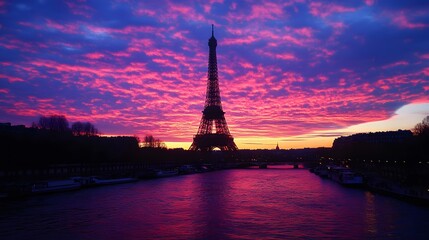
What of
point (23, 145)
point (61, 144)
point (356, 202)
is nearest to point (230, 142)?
point (61, 144)

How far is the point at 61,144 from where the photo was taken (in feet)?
173

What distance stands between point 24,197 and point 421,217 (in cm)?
2836

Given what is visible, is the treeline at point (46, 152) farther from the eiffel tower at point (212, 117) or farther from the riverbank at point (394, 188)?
the riverbank at point (394, 188)

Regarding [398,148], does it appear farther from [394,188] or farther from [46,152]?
[46,152]

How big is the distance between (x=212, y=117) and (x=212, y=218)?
6707 cm

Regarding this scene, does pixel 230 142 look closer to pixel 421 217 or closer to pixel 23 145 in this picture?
pixel 23 145

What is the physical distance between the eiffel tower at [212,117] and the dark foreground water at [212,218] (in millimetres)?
55618

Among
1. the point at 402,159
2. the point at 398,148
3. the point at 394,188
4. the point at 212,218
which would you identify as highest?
the point at 398,148

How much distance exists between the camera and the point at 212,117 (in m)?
91.1

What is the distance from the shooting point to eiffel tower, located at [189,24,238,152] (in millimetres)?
89812

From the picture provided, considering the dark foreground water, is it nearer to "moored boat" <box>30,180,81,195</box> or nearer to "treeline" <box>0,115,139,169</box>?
"moored boat" <box>30,180,81,195</box>

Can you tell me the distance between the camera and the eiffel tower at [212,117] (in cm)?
8981

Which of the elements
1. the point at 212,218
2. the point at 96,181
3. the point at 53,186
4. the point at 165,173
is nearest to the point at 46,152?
the point at 96,181

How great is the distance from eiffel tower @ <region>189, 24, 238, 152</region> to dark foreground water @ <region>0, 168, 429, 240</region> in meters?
55.6
